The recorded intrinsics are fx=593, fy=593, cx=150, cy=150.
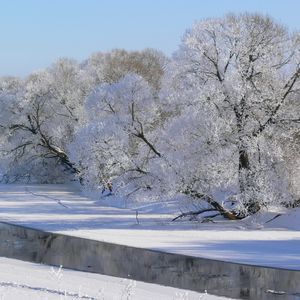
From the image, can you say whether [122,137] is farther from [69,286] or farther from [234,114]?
[69,286]

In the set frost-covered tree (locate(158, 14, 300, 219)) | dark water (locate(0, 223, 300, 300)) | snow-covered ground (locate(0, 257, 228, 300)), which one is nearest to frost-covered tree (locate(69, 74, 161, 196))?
frost-covered tree (locate(158, 14, 300, 219))

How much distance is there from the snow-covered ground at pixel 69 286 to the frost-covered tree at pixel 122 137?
11920 millimetres

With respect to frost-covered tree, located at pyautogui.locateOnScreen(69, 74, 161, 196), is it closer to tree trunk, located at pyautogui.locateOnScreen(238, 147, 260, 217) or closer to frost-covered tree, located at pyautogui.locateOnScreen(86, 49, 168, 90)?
tree trunk, located at pyautogui.locateOnScreen(238, 147, 260, 217)

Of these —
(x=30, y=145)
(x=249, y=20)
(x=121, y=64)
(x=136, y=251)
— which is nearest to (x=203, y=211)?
(x=136, y=251)

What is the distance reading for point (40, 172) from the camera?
5134 cm

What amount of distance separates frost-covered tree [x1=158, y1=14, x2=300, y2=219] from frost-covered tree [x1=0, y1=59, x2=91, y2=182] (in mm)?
21499

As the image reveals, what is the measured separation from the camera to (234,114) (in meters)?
27.0

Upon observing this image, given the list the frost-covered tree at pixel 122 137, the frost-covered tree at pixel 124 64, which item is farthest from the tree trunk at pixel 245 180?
the frost-covered tree at pixel 124 64

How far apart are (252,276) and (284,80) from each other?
12282mm

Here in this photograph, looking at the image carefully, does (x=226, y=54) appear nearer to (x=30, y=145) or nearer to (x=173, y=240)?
(x=173, y=240)

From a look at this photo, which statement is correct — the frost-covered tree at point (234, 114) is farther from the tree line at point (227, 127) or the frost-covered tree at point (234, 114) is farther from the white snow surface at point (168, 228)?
the white snow surface at point (168, 228)

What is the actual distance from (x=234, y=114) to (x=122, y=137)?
7045 millimetres

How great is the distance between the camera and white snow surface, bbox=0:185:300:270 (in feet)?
70.9

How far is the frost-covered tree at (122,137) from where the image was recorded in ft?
99.0
